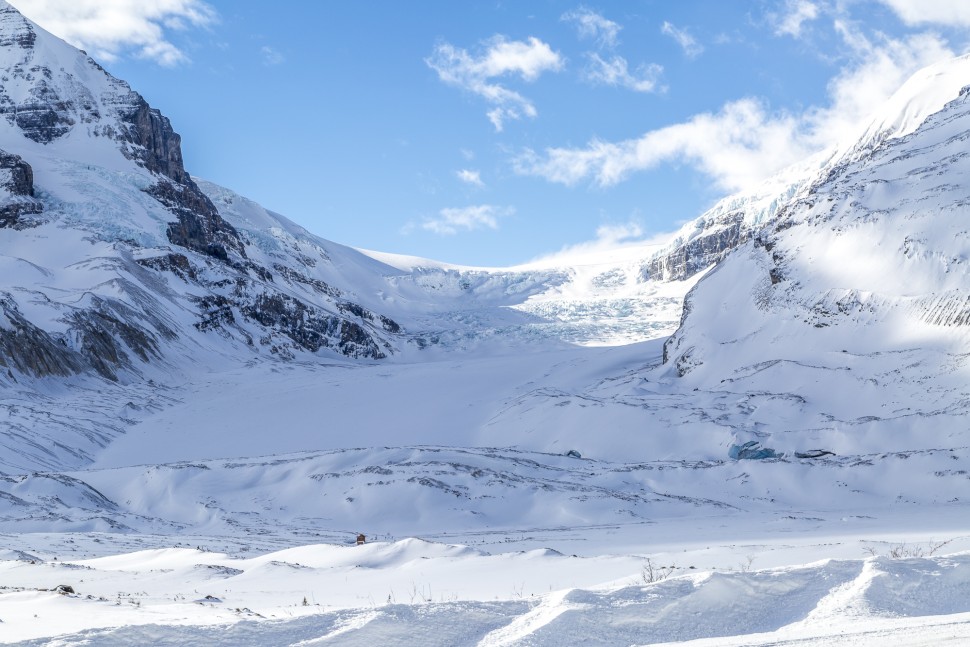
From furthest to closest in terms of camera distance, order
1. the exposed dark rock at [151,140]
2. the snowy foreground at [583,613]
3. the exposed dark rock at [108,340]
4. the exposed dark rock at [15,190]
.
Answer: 1. the exposed dark rock at [151,140]
2. the exposed dark rock at [15,190]
3. the exposed dark rock at [108,340]
4. the snowy foreground at [583,613]

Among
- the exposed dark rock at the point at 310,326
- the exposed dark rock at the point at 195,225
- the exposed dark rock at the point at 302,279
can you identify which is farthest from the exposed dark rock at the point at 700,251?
the exposed dark rock at the point at 195,225

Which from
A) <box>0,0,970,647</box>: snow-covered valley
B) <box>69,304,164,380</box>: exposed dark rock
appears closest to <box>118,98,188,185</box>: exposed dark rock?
<box>0,0,970,647</box>: snow-covered valley

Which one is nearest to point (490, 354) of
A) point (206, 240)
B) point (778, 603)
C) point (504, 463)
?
point (206, 240)

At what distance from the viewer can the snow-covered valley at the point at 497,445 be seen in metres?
7.73

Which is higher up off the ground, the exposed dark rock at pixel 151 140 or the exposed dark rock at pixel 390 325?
the exposed dark rock at pixel 151 140

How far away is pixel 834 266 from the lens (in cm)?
4872

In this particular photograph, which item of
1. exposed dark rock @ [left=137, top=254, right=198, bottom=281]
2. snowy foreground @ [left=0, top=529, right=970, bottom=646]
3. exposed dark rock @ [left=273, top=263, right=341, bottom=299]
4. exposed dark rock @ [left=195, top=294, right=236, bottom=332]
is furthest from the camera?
exposed dark rock @ [left=273, top=263, right=341, bottom=299]

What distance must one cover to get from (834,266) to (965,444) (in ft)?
67.1

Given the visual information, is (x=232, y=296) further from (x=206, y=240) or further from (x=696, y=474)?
(x=696, y=474)

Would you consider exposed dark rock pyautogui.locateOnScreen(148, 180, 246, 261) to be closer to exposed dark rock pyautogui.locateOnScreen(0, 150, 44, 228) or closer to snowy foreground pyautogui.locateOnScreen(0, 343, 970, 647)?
exposed dark rock pyautogui.locateOnScreen(0, 150, 44, 228)

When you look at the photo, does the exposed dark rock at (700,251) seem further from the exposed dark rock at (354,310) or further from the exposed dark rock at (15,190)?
the exposed dark rock at (15,190)

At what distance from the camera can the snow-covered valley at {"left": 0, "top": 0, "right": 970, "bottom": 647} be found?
7727mm

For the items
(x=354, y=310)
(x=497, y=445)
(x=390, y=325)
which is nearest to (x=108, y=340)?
(x=497, y=445)

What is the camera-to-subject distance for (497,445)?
44250 millimetres
